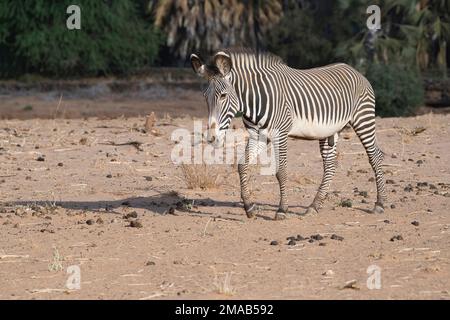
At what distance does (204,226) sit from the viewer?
34.6 feet

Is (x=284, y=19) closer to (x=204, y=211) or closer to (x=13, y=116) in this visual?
(x=13, y=116)

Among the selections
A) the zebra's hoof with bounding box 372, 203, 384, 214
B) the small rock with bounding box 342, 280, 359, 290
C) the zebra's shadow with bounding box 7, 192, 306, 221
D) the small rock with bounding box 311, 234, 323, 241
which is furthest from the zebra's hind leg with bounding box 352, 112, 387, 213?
the small rock with bounding box 342, 280, 359, 290

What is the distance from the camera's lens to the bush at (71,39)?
107 feet

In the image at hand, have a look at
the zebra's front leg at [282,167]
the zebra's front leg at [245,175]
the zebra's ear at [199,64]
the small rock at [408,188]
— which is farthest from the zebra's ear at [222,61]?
the small rock at [408,188]

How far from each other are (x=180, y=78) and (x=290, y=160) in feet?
67.0

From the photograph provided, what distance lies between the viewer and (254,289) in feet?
26.3

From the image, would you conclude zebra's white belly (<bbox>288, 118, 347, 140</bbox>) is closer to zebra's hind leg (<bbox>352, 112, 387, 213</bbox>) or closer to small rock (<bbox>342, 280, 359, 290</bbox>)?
zebra's hind leg (<bbox>352, 112, 387, 213</bbox>)

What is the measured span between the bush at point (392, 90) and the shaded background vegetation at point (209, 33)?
352cm

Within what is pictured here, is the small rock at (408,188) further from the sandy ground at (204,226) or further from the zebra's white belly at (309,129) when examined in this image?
the zebra's white belly at (309,129)

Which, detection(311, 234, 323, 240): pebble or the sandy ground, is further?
detection(311, 234, 323, 240): pebble

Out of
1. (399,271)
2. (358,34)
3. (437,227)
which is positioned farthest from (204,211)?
(358,34)

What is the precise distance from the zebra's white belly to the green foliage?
2328 cm

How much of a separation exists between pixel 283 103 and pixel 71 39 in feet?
75.9

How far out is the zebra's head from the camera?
997 centimetres
